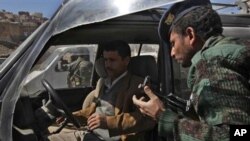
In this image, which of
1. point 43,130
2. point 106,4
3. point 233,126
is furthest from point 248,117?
point 43,130

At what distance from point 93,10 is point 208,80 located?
75cm

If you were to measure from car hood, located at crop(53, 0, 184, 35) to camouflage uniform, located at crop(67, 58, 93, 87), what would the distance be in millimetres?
1445

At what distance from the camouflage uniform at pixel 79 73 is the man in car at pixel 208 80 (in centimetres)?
189

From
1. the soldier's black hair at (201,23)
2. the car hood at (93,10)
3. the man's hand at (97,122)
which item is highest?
the car hood at (93,10)

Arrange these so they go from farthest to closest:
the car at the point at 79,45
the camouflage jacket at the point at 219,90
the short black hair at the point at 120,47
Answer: the short black hair at the point at 120,47, the car at the point at 79,45, the camouflage jacket at the point at 219,90

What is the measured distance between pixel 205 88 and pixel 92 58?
90.2 inches

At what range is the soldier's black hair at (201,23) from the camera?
193 centimetres

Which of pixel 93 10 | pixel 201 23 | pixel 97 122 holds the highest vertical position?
pixel 93 10

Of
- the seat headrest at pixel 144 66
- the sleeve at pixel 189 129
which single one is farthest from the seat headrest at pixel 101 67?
the sleeve at pixel 189 129

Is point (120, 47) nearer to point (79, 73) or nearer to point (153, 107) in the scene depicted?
point (79, 73)

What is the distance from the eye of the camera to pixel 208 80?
1.76m

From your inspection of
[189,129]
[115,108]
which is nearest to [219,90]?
[189,129]

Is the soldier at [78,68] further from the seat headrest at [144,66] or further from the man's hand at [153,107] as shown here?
the man's hand at [153,107]

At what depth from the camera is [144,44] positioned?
11.5 feet
